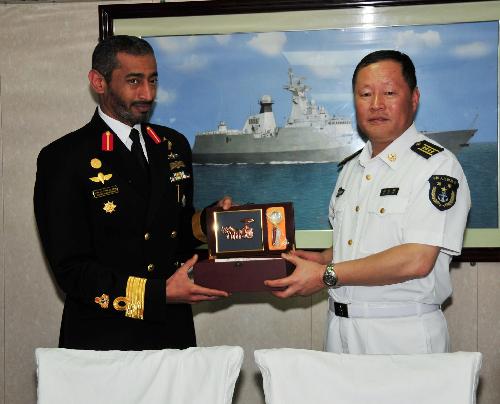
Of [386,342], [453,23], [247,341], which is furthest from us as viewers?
[247,341]

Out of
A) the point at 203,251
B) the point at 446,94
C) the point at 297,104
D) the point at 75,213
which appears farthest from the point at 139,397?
the point at 446,94

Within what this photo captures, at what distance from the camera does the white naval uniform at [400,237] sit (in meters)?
2.29

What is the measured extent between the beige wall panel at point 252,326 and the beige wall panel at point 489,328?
0.75m

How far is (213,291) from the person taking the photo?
2.41 metres

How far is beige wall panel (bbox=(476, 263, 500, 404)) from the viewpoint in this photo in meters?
3.05

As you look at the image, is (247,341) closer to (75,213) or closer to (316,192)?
(316,192)

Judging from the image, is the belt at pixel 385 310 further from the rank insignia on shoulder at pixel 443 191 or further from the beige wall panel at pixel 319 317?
the beige wall panel at pixel 319 317

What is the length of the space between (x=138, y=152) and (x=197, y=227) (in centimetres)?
37

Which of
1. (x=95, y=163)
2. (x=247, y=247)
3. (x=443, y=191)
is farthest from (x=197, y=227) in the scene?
(x=443, y=191)

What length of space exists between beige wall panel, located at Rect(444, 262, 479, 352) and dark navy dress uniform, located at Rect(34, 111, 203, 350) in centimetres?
124

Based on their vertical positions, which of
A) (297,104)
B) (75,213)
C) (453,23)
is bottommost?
(75,213)

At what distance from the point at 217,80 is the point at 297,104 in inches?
14.9

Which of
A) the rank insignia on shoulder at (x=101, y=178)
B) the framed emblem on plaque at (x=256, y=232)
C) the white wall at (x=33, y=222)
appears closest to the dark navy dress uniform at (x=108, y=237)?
the rank insignia on shoulder at (x=101, y=178)

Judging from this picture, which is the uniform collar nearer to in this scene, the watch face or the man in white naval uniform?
the man in white naval uniform
